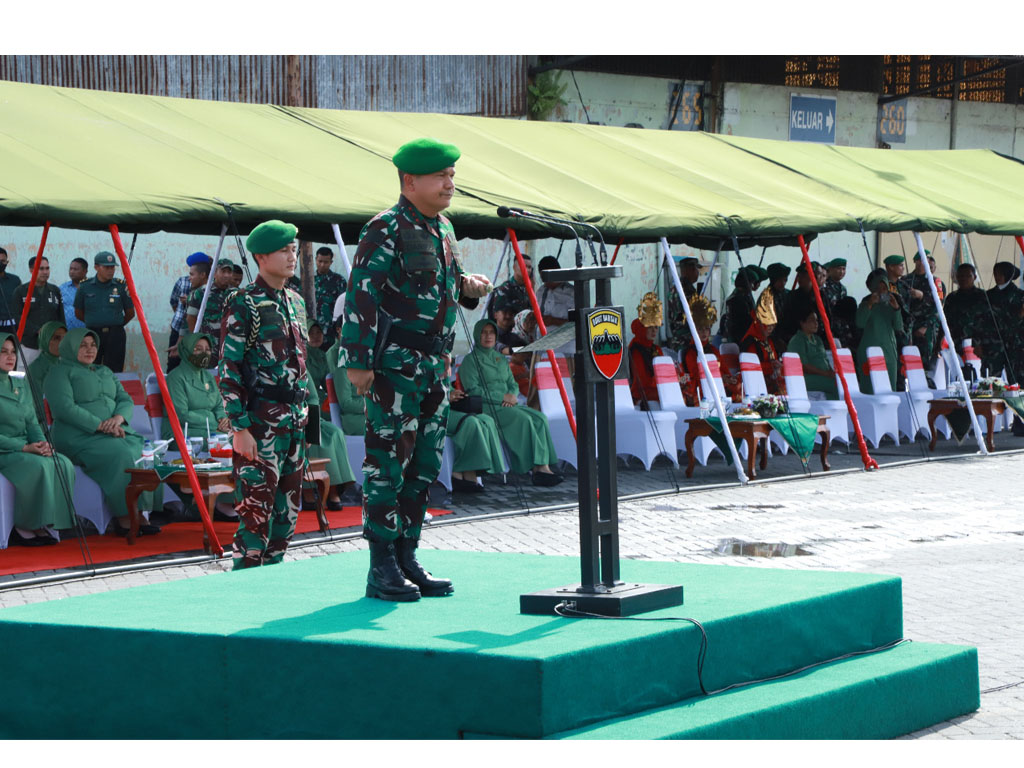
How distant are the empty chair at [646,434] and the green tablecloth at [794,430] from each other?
19.4 inches

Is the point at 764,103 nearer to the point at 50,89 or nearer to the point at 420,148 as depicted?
the point at 50,89

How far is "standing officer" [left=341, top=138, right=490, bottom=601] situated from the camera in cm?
595

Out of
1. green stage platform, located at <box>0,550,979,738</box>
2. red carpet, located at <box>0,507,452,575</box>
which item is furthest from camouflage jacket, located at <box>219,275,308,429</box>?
red carpet, located at <box>0,507,452,575</box>

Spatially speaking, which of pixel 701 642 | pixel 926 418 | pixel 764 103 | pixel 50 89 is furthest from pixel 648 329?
pixel 701 642

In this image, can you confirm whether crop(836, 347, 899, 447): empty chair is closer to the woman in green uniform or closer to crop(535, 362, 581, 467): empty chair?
the woman in green uniform

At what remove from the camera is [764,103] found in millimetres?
24422

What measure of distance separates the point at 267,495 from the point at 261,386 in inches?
21.3

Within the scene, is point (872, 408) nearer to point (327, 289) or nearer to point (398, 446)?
point (327, 289)

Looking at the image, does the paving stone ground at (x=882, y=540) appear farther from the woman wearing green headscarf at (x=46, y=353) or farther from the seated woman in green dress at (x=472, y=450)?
the woman wearing green headscarf at (x=46, y=353)

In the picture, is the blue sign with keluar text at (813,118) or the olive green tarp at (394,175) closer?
the olive green tarp at (394,175)

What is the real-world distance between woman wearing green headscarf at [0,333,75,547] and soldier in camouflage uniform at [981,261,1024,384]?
464 inches

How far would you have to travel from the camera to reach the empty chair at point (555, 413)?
47.6 feet

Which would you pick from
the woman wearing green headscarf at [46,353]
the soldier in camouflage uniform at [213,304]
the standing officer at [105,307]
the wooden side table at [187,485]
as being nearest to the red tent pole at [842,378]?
the soldier in camouflage uniform at [213,304]

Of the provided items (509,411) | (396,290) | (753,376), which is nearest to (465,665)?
(396,290)
